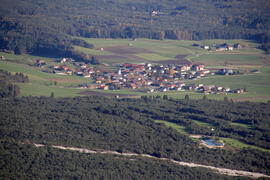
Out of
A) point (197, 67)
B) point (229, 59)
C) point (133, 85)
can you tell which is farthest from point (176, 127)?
point (229, 59)

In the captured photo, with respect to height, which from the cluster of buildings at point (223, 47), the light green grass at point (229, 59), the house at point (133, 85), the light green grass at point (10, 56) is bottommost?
the house at point (133, 85)

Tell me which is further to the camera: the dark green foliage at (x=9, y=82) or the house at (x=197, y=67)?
the house at (x=197, y=67)

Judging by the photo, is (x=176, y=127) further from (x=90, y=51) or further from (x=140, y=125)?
(x=90, y=51)

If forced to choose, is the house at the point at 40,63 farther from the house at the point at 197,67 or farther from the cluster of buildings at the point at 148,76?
the house at the point at 197,67

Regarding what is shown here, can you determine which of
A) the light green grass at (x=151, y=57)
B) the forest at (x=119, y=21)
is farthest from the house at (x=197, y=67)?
the forest at (x=119, y=21)

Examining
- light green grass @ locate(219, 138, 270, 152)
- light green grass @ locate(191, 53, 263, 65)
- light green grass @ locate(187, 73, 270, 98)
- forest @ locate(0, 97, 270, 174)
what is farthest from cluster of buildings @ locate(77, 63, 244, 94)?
light green grass @ locate(219, 138, 270, 152)

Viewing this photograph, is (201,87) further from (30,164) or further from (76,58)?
(30,164)
